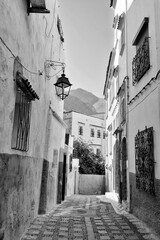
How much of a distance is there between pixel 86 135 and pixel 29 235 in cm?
2805

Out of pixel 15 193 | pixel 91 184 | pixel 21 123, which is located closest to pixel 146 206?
pixel 15 193

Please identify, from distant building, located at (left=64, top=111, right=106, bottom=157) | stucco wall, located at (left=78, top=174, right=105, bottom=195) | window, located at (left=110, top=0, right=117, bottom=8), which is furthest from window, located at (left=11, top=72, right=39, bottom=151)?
distant building, located at (left=64, top=111, right=106, bottom=157)

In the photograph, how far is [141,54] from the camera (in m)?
6.71

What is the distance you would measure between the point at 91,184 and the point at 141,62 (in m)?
14.4

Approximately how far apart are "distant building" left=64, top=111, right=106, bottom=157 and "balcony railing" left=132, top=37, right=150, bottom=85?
23.0m

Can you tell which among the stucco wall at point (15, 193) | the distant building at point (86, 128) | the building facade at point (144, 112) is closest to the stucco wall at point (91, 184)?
the distant building at point (86, 128)

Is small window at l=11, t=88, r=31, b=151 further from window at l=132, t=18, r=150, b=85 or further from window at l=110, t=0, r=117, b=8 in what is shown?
window at l=110, t=0, r=117, b=8

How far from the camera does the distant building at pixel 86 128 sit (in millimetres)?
31161

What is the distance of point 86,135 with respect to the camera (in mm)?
32844

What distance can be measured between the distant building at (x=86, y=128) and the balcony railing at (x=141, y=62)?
22998mm

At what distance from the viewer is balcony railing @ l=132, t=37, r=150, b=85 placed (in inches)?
244

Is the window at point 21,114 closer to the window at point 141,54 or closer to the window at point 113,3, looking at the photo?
the window at point 141,54

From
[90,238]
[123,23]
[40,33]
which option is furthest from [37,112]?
[123,23]

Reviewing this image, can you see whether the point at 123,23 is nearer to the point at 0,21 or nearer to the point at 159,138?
the point at 159,138
